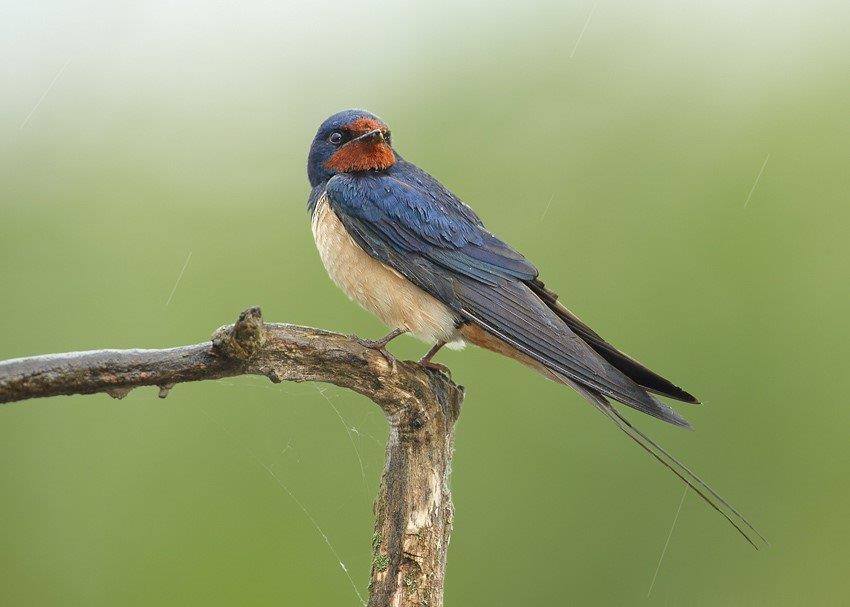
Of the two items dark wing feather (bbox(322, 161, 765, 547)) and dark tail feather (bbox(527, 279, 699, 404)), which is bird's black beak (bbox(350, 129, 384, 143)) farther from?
dark tail feather (bbox(527, 279, 699, 404))

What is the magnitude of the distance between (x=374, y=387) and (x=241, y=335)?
1.95 feet

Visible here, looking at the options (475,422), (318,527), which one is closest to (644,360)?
(475,422)

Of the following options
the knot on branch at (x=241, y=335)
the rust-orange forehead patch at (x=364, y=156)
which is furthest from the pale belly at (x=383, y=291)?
the knot on branch at (x=241, y=335)

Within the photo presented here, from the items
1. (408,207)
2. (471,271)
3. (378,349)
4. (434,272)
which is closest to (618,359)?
(471,271)

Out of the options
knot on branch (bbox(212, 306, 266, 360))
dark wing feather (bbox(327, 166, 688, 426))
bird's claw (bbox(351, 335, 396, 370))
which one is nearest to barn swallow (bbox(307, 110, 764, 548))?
dark wing feather (bbox(327, 166, 688, 426))

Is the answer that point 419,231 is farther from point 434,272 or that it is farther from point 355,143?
point 355,143

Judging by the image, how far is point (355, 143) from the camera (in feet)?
13.4

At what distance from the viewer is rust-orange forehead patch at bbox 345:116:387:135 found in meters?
4.07

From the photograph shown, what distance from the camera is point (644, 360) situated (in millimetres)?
5332

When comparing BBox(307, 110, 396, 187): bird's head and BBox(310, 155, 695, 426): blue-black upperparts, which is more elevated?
BBox(307, 110, 396, 187): bird's head

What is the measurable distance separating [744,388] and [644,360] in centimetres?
50

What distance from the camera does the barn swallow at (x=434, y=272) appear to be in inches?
139

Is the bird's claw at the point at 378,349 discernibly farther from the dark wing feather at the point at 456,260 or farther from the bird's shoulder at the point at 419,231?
the bird's shoulder at the point at 419,231

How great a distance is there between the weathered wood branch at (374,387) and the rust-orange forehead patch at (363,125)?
1.14 meters
